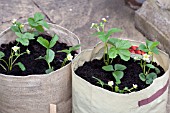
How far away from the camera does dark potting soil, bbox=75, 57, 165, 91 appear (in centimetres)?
148

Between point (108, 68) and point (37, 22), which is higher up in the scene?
point (37, 22)

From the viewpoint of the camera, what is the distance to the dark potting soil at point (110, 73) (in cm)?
148

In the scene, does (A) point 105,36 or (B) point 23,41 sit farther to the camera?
(B) point 23,41

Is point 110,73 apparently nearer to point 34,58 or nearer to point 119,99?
point 119,99

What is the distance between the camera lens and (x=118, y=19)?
2.55 m

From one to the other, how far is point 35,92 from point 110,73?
0.31 m

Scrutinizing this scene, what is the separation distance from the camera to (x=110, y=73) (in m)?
1.53

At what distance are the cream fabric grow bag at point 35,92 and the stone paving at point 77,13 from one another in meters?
0.81

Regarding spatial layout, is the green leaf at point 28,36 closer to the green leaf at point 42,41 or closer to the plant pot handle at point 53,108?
the green leaf at point 42,41

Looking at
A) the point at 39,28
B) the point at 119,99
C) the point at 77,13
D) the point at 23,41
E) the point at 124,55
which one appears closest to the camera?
the point at 119,99

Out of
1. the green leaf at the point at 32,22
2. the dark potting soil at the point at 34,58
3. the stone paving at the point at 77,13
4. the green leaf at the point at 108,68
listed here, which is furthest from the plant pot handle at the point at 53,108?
the stone paving at the point at 77,13

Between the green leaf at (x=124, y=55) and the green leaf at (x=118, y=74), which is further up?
the green leaf at (x=124, y=55)

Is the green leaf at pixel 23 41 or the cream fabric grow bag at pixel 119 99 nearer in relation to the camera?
the cream fabric grow bag at pixel 119 99

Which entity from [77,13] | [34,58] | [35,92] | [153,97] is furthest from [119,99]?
[77,13]
